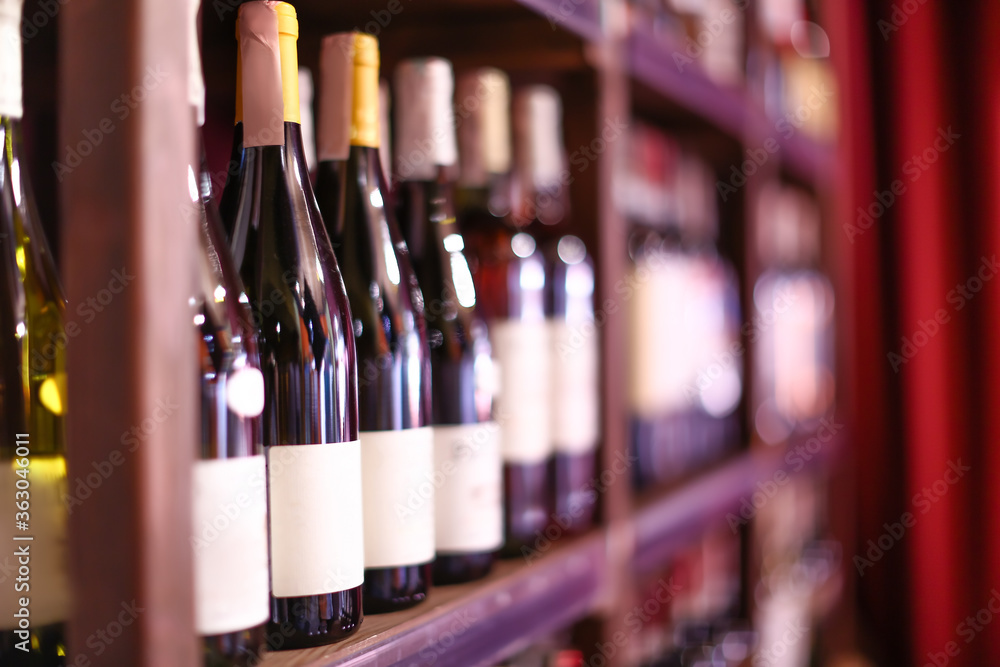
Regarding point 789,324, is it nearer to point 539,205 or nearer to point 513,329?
point 539,205

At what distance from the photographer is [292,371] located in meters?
0.50

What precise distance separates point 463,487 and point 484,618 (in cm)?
9

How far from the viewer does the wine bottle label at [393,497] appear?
552mm

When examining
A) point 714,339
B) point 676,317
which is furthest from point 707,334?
point 676,317

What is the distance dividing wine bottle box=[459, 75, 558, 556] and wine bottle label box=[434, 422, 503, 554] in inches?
3.5

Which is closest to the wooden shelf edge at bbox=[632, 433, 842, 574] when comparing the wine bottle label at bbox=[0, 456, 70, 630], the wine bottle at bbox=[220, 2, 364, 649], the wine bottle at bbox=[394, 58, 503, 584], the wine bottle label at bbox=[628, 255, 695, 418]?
the wine bottle label at bbox=[628, 255, 695, 418]

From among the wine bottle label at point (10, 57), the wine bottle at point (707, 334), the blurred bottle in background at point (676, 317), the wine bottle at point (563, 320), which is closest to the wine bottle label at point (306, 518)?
the wine bottle label at point (10, 57)

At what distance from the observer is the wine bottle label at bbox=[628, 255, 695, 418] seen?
103 cm

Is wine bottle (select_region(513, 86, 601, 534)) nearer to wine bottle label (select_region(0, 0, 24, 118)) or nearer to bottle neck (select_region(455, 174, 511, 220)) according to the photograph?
bottle neck (select_region(455, 174, 511, 220))

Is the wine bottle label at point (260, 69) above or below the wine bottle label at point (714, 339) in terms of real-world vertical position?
above

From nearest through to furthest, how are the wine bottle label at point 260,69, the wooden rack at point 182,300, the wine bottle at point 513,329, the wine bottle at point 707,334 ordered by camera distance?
1. the wooden rack at point 182,300
2. the wine bottle label at point 260,69
3. the wine bottle at point 513,329
4. the wine bottle at point 707,334

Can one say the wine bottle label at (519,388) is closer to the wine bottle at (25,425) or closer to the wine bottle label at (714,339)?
the wine bottle at (25,425)

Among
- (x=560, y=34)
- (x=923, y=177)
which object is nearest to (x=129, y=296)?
(x=560, y=34)

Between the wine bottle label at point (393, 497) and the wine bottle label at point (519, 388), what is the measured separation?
0.54 ft
